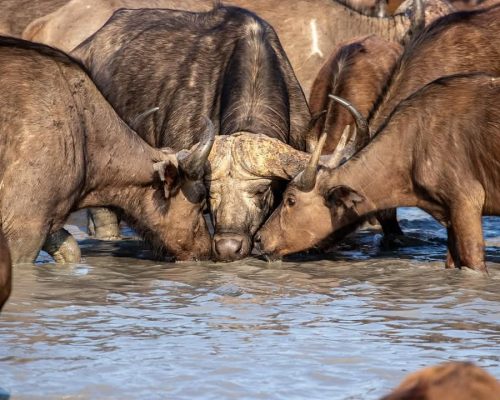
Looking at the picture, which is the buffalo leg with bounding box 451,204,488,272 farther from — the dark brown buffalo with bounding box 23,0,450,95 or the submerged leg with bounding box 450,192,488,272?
the dark brown buffalo with bounding box 23,0,450,95

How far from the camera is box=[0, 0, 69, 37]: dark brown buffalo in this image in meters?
17.5

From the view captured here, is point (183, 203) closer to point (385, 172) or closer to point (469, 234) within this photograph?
point (385, 172)

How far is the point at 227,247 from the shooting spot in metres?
10.8

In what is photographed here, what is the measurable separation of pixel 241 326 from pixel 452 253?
292cm

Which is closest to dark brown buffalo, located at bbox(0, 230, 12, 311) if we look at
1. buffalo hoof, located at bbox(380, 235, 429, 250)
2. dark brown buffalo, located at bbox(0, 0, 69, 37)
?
buffalo hoof, located at bbox(380, 235, 429, 250)

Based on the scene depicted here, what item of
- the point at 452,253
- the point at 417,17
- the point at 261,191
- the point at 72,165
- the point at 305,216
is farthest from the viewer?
the point at 417,17

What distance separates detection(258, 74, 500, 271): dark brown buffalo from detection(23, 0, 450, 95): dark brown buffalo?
575 centimetres

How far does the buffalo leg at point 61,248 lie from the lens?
34.8 ft

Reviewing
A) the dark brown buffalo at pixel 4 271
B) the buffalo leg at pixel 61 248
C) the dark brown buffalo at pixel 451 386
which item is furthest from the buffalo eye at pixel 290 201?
the dark brown buffalo at pixel 451 386

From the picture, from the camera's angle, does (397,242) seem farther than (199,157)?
Yes

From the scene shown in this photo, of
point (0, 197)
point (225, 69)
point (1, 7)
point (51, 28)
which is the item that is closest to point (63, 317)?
point (0, 197)

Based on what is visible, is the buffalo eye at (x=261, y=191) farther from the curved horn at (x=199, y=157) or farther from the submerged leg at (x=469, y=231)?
the submerged leg at (x=469, y=231)

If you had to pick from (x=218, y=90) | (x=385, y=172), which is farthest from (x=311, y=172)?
(x=218, y=90)

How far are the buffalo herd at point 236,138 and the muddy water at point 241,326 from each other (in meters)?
0.38
